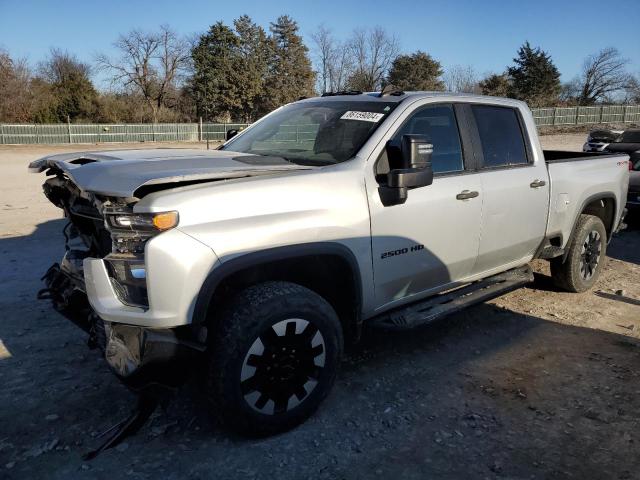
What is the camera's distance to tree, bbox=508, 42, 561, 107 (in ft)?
177

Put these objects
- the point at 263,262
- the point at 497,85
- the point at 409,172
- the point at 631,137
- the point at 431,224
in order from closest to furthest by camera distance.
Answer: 1. the point at 263,262
2. the point at 409,172
3. the point at 431,224
4. the point at 631,137
5. the point at 497,85

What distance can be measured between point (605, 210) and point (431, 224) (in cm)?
319

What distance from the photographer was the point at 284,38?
5244cm

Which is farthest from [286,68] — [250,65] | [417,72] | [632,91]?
[632,91]

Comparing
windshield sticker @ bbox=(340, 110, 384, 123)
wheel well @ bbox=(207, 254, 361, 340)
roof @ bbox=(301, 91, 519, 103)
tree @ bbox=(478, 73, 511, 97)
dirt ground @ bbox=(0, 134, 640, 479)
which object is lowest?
Result: dirt ground @ bbox=(0, 134, 640, 479)

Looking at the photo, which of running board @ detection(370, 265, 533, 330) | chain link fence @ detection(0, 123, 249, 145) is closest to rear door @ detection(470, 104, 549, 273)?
running board @ detection(370, 265, 533, 330)

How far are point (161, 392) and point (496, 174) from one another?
293 cm

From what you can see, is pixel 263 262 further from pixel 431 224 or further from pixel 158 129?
pixel 158 129

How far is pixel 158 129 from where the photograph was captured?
39.8 meters

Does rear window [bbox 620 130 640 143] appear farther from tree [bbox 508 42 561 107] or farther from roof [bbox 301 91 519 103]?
tree [bbox 508 42 561 107]

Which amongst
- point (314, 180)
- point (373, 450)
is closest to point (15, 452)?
point (373, 450)

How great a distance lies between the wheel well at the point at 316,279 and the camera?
2988 mm

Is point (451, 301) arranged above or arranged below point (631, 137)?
below

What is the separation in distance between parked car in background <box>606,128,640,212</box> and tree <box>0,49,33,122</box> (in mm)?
41937
